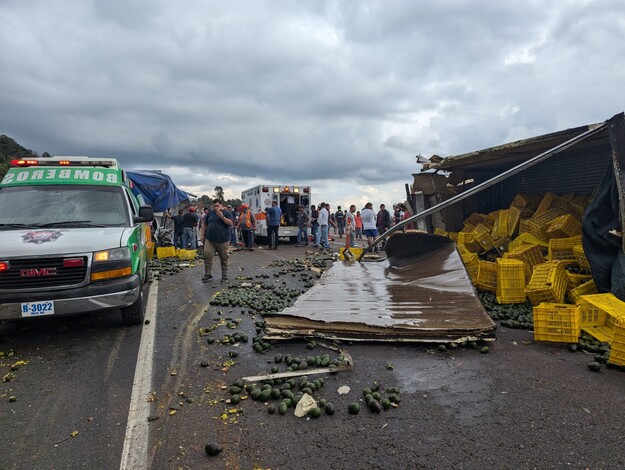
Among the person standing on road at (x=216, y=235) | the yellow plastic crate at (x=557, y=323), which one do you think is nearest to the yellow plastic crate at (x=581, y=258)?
the yellow plastic crate at (x=557, y=323)

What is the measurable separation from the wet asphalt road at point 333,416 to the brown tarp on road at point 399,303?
27 cm

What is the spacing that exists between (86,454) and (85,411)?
2.56 ft

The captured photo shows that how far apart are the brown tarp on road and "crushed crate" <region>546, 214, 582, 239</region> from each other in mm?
2085

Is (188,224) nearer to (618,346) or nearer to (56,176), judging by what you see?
(56,176)

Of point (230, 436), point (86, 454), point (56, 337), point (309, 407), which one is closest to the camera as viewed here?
point (86, 454)

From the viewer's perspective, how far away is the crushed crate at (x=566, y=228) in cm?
816

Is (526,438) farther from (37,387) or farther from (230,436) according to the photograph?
(37,387)

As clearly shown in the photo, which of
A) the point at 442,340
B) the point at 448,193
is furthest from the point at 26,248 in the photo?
the point at 448,193

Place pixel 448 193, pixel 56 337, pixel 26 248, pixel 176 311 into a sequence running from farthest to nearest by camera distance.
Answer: pixel 448 193 → pixel 176 311 → pixel 56 337 → pixel 26 248

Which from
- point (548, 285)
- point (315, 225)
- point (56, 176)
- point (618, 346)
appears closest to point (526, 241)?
point (548, 285)

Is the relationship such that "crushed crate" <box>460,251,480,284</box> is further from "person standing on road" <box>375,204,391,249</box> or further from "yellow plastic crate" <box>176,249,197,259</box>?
"yellow plastic crate" <box>176,249,197,259</box>

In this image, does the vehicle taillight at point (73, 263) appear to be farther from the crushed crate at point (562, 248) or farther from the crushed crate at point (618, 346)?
the crushed crate at point (562, 248)

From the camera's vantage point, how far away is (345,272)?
9727 millimetres

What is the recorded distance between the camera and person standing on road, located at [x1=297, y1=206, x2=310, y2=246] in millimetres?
21281
